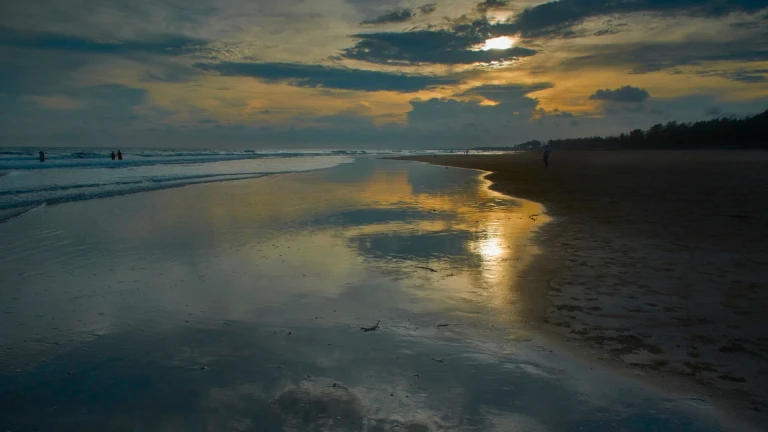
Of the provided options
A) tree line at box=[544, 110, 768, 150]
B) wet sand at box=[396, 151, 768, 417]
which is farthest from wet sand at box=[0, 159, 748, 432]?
tree line at box=[544, 110, 768, 150]

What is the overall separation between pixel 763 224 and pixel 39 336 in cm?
1510

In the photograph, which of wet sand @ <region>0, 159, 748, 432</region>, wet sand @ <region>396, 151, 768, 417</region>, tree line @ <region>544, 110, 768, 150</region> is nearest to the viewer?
wet sand @ <region>0, 159, 748, 432</region>

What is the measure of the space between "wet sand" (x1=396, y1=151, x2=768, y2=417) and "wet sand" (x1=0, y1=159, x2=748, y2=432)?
510 mm

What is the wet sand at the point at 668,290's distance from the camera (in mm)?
4656

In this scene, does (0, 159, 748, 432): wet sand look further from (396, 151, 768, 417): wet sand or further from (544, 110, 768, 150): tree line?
(544, 110, 768, 150): tree line

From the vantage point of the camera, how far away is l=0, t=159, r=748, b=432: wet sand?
12.3 ft

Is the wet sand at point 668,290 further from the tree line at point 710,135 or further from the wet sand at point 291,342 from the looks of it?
the tree line at point 710,135

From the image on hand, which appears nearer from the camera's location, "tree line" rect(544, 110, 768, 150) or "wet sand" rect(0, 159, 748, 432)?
"wet sand" rect(0, 159, 748, 432)

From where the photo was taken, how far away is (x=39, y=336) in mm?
5375

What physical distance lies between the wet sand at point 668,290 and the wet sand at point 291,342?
0.51 metres

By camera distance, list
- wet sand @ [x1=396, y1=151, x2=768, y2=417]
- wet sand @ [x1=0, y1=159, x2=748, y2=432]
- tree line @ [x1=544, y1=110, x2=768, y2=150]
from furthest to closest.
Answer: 1. tree line @ [x1=544, y1=110, x2=768, y2=150]
2. wet sand @ [x1=396, y1=151, x2=768, y2=417]
3. wet sand @ [x1=0, y1=159, x2=748, y2=432]

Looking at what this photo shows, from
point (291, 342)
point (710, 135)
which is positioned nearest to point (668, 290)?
point (291, 342)

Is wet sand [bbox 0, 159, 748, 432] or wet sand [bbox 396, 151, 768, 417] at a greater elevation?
wet sand [bbox 396, 151, 768, 417]

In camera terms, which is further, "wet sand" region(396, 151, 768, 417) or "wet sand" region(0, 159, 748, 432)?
"wet sand" region(396, 151, 768, 417)
